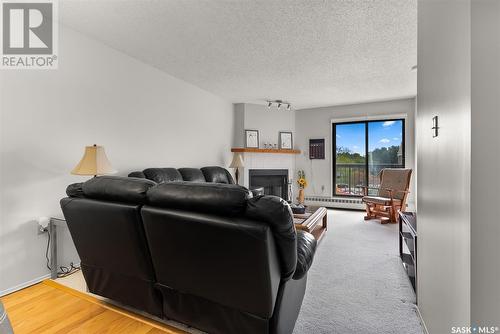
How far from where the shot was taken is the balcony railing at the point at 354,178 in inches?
229

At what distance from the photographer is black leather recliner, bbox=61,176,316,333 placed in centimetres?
120

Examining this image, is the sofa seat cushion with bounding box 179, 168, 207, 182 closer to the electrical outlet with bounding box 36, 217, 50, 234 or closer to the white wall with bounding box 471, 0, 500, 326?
the electrical outlet with bounding box 36, 217, 50, 234

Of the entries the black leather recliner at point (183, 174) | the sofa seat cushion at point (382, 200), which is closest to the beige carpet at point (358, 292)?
the sofa seat cushion at point (382, 200)

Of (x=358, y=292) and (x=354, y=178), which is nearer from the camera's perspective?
(x=358, y=292)

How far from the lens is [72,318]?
1404mm

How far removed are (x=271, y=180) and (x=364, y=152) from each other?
2.28 meters

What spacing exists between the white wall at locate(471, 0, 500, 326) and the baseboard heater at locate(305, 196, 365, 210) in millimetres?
5222

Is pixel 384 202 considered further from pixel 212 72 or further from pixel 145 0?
pixel 145 0

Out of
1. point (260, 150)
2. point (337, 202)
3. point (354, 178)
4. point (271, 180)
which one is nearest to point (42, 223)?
point (260, 150)

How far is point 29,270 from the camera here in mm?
2311

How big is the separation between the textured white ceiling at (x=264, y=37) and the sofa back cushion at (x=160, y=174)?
153 centimetres

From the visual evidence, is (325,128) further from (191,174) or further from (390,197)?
(191,174)

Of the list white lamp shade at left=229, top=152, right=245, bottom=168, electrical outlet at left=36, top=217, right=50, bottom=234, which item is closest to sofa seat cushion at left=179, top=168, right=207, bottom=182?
white lamp shade at left=229, top=152, right=245, bottom=168

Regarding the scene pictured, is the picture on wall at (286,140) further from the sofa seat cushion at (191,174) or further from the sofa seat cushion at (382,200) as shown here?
the sofa seat cushion at (191,174)
